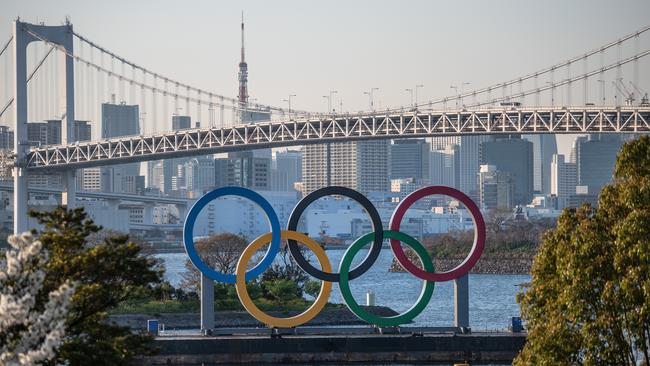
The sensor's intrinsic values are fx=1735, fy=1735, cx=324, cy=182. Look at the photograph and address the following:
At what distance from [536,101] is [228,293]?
65.1 feet

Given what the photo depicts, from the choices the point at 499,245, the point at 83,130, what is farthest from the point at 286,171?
the point at 499,245

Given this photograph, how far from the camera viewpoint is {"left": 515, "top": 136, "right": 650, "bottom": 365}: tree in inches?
587

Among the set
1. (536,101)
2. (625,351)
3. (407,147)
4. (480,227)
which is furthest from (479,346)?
(407,147)

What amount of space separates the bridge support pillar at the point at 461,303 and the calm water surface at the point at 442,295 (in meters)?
3.95

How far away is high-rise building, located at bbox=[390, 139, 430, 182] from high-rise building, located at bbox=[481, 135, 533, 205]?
7.93 metres

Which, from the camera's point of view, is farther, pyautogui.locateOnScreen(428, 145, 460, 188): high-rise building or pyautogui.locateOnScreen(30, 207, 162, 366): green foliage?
pyautogui.locateOnScreen(428, 145, 460, 188): high-rise building

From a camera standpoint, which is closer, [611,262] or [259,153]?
[611,262]

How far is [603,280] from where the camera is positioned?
1530 cm

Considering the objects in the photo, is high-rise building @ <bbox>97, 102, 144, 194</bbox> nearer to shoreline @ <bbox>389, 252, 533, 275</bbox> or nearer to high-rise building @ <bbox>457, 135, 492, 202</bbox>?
high-rise building @ <bbox>457, 135, 492, 202</bbox>

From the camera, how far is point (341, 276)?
25531 millimetres

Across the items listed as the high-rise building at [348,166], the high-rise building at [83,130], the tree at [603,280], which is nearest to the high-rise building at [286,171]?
the high-rise building at [348,166]

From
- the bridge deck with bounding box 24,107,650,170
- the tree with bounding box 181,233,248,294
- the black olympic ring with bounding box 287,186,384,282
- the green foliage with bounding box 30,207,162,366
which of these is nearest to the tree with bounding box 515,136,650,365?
the green foliage with bounding box 30,207,162,366

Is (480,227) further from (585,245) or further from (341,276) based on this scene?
(585,245)

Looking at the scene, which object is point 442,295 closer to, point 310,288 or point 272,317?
point 310,288
